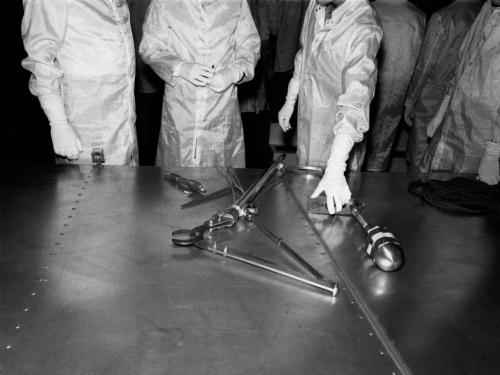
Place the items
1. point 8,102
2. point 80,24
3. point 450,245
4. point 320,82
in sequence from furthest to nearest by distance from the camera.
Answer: point 8,102 < point 320,82 < point 80,24 < point 450,245

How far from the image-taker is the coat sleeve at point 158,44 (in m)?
1.75

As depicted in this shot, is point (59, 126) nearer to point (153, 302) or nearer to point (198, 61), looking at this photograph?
point (198, 61)

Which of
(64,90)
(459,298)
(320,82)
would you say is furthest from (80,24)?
(459,298)

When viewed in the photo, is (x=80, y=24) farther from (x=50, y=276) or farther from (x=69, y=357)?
(x=69, y=357)

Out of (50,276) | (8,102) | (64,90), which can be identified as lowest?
(8,102)

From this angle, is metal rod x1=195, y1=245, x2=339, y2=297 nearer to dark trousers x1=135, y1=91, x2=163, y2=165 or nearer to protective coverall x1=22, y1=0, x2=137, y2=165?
protective coverall x1=22, y1=0, x2=137, y2=165

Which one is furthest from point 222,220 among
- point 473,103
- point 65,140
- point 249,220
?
point 473,103

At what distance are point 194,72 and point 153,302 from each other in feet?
3.71

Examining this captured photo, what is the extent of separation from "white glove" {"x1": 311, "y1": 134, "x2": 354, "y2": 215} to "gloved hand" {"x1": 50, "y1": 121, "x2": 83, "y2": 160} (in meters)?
0.83

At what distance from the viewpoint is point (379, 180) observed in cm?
152

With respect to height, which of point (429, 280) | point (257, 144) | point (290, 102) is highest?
point (290, 102)

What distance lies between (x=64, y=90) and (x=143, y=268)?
36.7 inches

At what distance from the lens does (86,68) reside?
1.55 meters

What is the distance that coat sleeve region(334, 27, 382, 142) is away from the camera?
1320 mm
